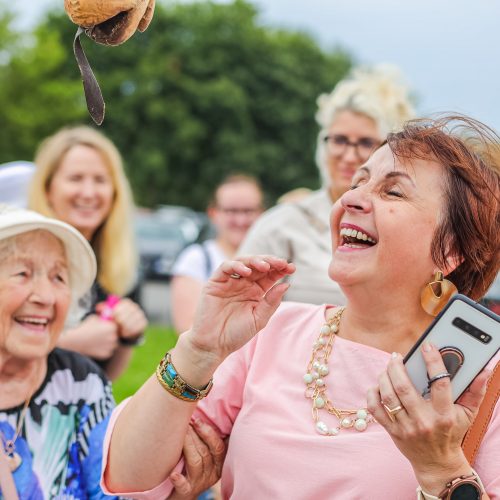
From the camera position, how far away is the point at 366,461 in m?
1.77

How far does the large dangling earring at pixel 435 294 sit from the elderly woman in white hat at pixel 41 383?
3.78 ft

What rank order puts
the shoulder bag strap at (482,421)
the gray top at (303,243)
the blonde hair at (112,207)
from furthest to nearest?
the blonde hair at (112,207) < the gray top at (303,243) < the shoulder bag strap at (482,421)

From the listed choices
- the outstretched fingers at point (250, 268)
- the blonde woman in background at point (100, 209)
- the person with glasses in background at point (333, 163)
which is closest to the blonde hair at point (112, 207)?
the blonde woman in background at point (100, 209)

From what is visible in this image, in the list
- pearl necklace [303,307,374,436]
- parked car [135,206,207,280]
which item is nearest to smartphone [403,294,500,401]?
pearl necklace [303,307,374,436]

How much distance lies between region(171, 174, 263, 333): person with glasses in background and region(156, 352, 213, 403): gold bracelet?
7.66ft

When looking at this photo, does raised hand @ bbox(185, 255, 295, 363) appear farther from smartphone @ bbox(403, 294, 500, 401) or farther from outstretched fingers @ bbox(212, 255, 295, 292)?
smartphone @ bbox(403, 294, 500, 401)

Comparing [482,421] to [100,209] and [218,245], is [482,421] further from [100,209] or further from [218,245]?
[218,245]

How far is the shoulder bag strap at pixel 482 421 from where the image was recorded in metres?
1.73

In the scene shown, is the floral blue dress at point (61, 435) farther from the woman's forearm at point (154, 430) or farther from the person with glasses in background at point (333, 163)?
the person with glasses in background at point (333, 163)

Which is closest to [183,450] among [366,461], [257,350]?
[257,350]

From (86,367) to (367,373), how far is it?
3.62ft

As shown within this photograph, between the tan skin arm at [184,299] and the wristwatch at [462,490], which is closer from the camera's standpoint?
the wristwatch at [462,490]

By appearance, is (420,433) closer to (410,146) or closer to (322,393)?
(322,393)

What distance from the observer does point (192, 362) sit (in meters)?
1.81
